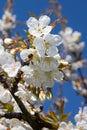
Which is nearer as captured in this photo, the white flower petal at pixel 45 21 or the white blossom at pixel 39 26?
the white blossom at pixel 39 26

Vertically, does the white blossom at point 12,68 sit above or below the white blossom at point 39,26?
below

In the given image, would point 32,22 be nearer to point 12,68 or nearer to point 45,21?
point 45,21

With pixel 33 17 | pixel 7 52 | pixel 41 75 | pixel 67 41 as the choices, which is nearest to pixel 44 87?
pixel 41 75

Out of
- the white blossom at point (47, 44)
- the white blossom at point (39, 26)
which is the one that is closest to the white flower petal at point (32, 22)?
the white blossom at point (39, 26)

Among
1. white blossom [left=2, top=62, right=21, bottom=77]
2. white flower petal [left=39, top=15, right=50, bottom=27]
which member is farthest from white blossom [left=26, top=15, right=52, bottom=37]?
white blossom [left=2, top=62, right=21, bottom=77]

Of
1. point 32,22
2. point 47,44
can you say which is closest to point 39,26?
point 32,22

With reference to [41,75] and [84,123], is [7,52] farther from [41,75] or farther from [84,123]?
[84,123]

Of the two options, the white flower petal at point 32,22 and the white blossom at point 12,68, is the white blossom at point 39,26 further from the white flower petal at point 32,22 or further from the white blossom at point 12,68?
the white blossom at point 12,68

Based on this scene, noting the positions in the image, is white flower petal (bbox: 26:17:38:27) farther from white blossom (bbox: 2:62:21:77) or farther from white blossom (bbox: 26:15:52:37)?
white blossom (bbox: 2:62:21:77)

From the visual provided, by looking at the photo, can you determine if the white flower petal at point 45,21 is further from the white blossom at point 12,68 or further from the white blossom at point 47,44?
the white blossom at point 12,68

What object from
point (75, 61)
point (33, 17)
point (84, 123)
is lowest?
point (84, 123)

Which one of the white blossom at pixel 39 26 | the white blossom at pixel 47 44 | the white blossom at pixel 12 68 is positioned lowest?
the white blossom at pixel 12 68
